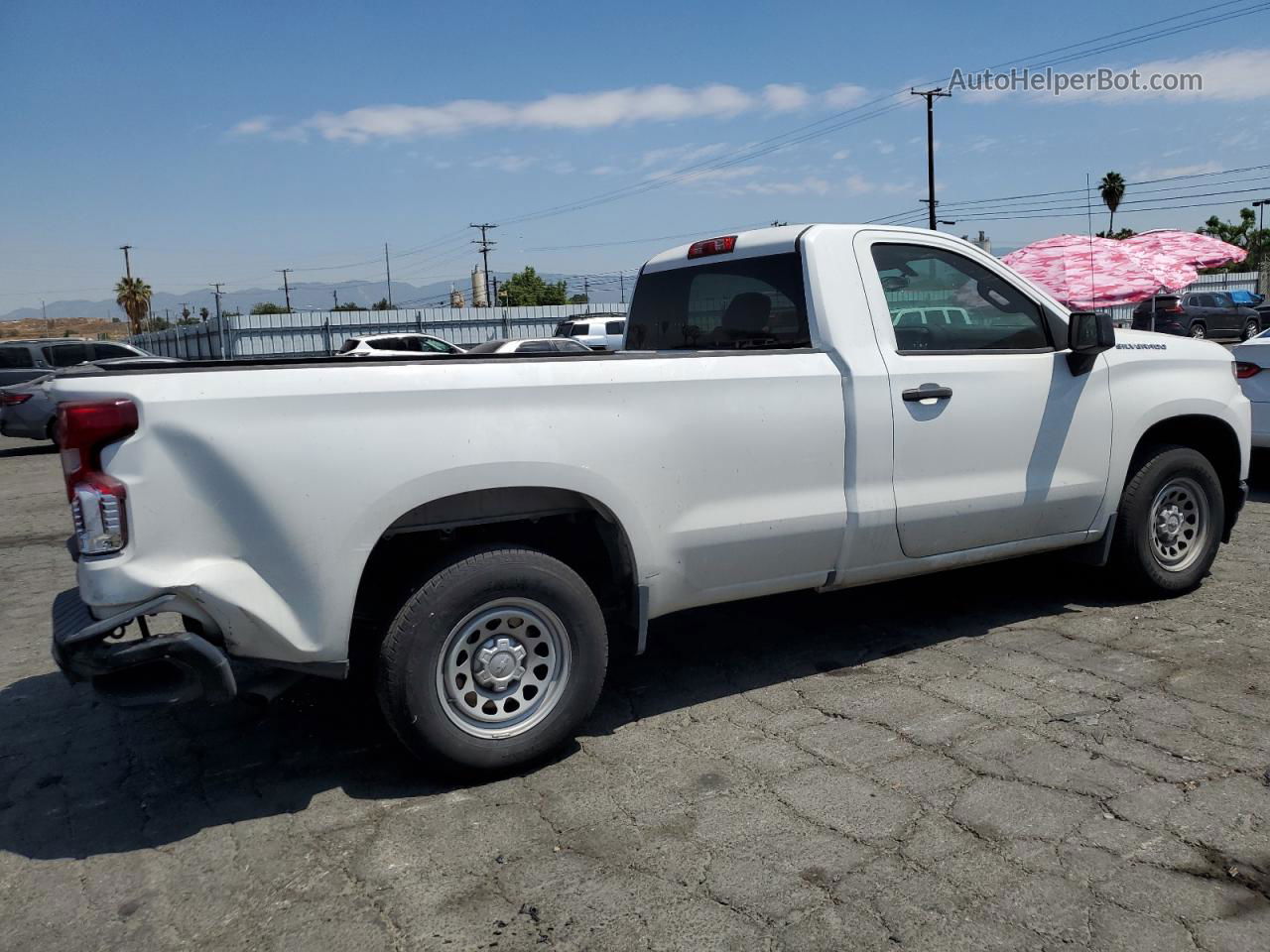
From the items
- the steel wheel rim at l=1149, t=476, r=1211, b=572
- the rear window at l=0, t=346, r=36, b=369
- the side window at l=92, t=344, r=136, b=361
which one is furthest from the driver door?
the rear window at l=0, t=346, r=36, b=369

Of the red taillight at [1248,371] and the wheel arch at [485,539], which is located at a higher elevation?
the red taillight at [1248,371]

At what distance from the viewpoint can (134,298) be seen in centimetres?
8762

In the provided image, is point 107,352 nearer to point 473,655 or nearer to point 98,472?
point 98,472

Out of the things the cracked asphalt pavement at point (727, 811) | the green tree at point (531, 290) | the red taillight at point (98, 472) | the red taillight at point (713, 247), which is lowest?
the cracked asphalt pavement at point (727, 811)

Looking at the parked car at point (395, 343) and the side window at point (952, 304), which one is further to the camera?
the parked car at point (395, 343)

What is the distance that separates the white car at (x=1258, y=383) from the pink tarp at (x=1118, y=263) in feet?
20.4

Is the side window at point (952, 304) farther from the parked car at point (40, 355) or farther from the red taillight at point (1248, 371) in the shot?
the parked car at point (40, 355)

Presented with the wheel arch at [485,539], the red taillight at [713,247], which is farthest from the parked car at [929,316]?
the wheel arch at [485,539]

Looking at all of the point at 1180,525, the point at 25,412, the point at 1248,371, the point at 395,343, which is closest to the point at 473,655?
the point at 1180,525

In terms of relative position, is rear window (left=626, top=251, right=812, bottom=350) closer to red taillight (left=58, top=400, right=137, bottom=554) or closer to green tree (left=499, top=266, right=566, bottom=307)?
red taillight (left=58, top=400, right=137, bottom=554)

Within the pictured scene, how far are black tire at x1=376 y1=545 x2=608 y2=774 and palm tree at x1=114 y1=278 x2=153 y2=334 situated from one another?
307 feet

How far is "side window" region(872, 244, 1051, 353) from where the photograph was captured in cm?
460

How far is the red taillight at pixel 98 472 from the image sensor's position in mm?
3025

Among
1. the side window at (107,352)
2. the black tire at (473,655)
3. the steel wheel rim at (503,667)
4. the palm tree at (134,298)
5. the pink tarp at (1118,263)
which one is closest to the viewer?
the black tire at (473,655)
